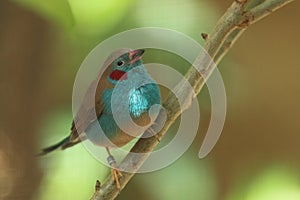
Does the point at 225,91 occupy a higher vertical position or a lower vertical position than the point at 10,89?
lower

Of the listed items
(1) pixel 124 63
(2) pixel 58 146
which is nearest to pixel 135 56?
(1) pixel 124 63

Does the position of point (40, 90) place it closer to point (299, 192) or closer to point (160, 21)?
point (160, 21)

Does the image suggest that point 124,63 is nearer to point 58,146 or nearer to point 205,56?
point 205,56

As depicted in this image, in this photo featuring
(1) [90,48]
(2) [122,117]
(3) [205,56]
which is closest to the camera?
(3) [205,56]

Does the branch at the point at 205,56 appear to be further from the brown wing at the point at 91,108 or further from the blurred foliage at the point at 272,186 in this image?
the blurred foliage at the point at 272,186

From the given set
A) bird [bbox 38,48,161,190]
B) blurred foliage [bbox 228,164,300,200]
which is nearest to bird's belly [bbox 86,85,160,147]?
bird [bbox 38,48,161,190]

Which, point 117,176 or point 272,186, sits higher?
point 117,176

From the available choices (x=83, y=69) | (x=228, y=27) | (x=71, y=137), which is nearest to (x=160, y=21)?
(x=83, y=69)
